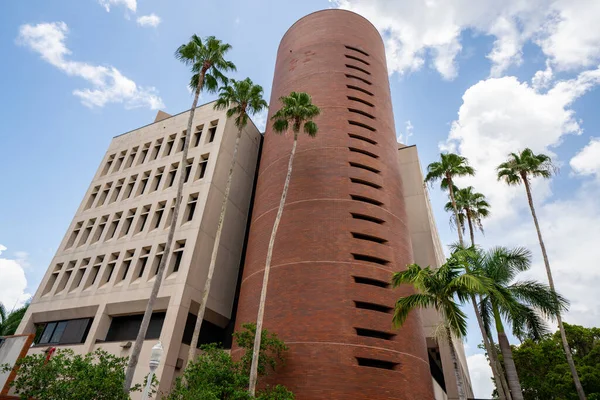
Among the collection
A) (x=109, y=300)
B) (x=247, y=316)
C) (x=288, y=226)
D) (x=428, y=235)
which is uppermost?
(x=428, y=235)

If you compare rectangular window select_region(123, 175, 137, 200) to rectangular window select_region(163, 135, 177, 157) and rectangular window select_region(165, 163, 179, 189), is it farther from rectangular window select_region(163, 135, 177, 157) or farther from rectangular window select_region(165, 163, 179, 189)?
A: rectangular window select_region(165, 163, 179, 189)

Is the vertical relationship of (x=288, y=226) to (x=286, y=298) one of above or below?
above

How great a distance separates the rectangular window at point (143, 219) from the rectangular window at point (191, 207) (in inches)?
185

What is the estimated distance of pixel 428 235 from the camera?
120 ft

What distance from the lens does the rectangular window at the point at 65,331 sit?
3069 cm

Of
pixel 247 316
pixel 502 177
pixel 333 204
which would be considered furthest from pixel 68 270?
pixel 502 177

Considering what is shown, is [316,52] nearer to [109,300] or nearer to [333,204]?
[333,204]

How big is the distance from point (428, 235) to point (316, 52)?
1982 centimetres

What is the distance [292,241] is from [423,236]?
1665 centimetres

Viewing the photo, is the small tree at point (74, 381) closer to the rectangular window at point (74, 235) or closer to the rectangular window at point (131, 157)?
the rectangular window at point (74, 235)

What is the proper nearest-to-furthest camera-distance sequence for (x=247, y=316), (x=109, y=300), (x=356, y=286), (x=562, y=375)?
(x=356, y=286) < (x=247, y=316) < (x=109, y=300) < (x=562, y=375)

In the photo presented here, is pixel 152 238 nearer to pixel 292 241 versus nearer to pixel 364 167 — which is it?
pixel 292 241

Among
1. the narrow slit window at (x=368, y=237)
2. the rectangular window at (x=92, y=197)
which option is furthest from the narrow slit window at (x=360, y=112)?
the rectangular window at (x=92, y=197)

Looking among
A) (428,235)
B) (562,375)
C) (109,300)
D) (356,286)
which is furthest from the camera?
(428,235)
